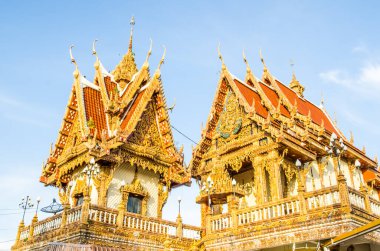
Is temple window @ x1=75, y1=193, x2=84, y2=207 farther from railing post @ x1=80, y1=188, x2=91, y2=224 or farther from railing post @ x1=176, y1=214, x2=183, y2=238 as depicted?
railing post @ x1=176, y1=214, x2=183, y2=238

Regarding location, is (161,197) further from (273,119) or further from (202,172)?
(273,119)

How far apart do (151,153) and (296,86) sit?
12382 millimetres

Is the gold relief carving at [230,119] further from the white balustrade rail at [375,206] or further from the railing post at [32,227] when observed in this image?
the railing post at [32,227]

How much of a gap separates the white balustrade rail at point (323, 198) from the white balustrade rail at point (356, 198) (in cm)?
35

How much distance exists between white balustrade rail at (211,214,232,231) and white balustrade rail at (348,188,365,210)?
3.79m

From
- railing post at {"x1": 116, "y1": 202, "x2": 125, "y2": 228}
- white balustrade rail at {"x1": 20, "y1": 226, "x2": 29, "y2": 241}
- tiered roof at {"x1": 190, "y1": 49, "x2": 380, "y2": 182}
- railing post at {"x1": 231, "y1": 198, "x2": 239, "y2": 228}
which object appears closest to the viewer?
railing post at {"x1": 231, "y1": 198, "x2": 239, "y2": 228}

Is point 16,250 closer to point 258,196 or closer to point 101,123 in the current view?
point 101,123

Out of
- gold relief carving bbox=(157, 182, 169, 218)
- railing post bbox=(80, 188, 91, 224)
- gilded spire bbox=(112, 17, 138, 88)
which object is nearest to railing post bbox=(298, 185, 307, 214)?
railing post bbox=(80, 188, 91, 224)

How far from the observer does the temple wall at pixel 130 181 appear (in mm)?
15016

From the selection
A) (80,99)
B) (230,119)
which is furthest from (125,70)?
(230,119)

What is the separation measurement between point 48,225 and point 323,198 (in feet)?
30.3

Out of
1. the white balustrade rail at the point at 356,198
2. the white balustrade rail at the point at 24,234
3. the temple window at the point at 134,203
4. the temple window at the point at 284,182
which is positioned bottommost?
the white balustrade rail at the point at 24,234

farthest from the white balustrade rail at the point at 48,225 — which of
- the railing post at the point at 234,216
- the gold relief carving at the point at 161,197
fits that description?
the railing post at the point at 234,216

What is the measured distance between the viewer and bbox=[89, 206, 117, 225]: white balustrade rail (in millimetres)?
Answer: 12648
